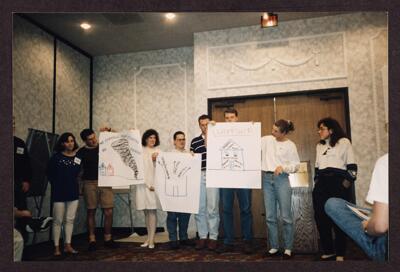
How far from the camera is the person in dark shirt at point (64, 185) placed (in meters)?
3.41

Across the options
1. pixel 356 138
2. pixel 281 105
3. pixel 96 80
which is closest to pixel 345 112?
pixel 356 138

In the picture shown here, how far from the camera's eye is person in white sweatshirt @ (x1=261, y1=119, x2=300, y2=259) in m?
3.09

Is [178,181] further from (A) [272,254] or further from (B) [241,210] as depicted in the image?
(A) [272,254]

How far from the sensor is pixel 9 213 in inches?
104

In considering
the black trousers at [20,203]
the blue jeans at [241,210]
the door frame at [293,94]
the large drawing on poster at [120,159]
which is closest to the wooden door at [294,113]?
the door frame at [293,94]

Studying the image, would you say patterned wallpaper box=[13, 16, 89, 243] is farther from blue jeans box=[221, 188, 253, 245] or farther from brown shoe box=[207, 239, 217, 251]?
blue jeans box=[221, 188, 253, 245]

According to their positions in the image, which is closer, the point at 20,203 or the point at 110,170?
the point at 20,203

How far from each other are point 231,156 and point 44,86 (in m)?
2.69

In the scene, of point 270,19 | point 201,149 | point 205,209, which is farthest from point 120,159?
point 270,19

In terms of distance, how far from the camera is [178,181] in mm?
3451

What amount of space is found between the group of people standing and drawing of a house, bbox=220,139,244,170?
222 mm

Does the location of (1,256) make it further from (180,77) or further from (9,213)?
(180,77)

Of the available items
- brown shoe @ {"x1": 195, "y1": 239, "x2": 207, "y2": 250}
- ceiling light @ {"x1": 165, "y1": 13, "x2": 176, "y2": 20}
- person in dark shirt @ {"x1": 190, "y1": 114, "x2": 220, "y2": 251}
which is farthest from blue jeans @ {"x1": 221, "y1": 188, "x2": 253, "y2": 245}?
ceiling light @ {"x1": 165, "y1": 13, "x2": 176, "y2": 20}

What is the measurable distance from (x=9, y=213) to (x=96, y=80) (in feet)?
11.0
